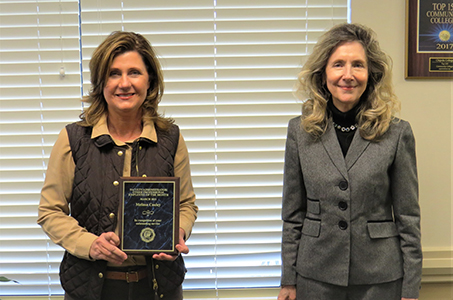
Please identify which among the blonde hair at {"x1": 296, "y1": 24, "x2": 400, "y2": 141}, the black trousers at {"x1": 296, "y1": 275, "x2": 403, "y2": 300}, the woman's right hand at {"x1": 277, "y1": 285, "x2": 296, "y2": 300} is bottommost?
the woman's right hand at {"x1": 277, "y1": 285, "x2": 296, "y2": 300}

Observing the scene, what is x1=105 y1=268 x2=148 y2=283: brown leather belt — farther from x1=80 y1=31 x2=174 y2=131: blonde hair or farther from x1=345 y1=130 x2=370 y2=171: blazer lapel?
x1=345 y1=130 x2=370 y2=171: blazer lapel

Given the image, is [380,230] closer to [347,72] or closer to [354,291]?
[354,291]

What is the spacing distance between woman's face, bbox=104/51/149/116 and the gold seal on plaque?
46cm

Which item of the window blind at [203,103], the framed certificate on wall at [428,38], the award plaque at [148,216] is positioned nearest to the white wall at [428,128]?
the framed certificate on wall at [428,38]

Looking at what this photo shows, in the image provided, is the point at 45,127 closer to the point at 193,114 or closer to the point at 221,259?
the point at 193,114

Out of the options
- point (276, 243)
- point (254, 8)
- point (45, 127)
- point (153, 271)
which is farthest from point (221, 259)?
point (254, 8)

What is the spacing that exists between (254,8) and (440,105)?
1.12 metres

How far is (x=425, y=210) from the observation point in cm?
221

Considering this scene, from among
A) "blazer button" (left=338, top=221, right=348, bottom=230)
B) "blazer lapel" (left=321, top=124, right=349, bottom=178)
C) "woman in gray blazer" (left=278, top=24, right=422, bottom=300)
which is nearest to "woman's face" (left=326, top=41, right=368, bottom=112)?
"woman in gray blazer" (left=278, top=24, right=422, bottom=300)

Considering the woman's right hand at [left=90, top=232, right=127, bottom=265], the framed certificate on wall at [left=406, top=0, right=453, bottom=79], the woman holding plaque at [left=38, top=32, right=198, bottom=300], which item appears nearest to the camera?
the woman's right hand at [left=90, top=232, right=127, bottom=265]

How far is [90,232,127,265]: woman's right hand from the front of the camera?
1397 mm

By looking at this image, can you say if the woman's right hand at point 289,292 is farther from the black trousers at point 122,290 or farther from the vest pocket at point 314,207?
the black trousers at point 122,290

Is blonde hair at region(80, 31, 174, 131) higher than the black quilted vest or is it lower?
higher

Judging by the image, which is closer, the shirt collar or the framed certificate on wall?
the shirt collar
